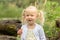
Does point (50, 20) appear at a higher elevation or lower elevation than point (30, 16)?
lower

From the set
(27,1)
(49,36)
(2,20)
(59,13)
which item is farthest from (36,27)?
(27,1)

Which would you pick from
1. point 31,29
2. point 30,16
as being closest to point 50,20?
point 31,29

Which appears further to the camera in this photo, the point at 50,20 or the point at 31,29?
the point at 50,20

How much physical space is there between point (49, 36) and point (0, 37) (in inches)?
47.0

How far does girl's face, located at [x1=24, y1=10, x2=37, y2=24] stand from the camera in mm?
3277

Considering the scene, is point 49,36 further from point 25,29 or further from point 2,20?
point 25,29

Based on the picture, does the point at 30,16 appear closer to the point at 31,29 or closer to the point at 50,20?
the point at 31,29

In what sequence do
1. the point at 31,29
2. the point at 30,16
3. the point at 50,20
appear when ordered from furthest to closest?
the point at 50,20 < the point at 31,29 < the point at 30,16

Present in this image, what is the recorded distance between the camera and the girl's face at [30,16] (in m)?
3.28

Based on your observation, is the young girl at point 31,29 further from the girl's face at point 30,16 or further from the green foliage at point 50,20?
the green foliage at point 50,20

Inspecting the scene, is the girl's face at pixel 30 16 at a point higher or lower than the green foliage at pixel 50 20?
higher

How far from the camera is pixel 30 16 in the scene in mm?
3275

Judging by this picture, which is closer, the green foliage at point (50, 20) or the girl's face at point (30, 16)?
the girl's face at point (30, 16)

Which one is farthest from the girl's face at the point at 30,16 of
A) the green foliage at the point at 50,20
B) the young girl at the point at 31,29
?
the green foliage at the point at 50,20
